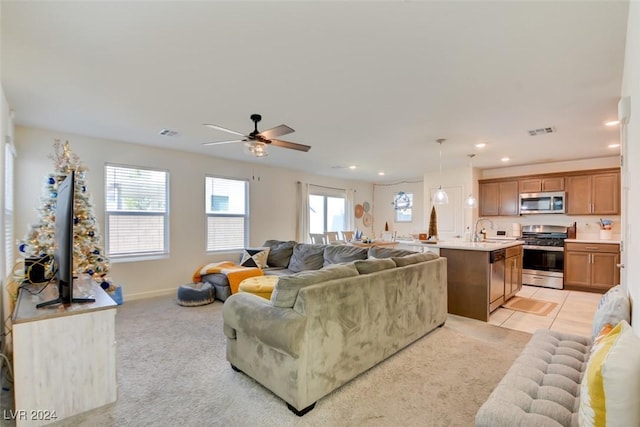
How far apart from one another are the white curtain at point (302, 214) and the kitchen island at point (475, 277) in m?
3.76

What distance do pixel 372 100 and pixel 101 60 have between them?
2.44 m

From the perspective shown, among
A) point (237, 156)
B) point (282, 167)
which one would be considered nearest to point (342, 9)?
point (237, 156)

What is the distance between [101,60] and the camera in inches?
92.8

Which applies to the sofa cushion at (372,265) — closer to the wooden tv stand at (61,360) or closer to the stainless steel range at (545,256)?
the wooden tv stand at (61,360)

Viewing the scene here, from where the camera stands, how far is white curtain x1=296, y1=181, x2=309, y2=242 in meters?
7.53

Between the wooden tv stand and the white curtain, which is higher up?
the white curtain

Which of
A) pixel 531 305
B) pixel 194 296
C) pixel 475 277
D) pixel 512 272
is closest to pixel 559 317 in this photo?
pixel 531 305

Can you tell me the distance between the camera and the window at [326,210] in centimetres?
816

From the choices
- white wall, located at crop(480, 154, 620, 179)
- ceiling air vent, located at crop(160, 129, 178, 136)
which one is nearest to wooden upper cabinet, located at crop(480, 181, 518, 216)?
white wall, located at crop(480, 154, 620, 179)

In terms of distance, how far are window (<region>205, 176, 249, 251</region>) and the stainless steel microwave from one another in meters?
6.02

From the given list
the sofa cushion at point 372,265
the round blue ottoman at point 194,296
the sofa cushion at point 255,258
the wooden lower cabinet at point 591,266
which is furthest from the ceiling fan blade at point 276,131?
the wooden lower cabinet at point 591,266

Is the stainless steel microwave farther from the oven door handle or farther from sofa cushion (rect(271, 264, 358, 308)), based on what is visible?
sofa cushion (rect(271, 264, 358, 308))

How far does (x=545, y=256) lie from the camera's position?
19.1ft

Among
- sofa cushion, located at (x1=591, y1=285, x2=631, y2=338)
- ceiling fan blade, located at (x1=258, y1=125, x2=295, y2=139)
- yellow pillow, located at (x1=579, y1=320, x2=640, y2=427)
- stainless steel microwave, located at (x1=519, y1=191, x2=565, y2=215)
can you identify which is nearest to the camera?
yellow pillow, located at (x1=579, y1=320, x2=640, y2=427)
